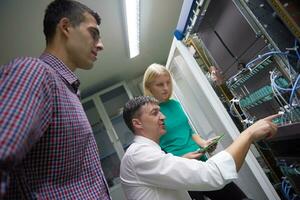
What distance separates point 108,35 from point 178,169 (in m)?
2.71

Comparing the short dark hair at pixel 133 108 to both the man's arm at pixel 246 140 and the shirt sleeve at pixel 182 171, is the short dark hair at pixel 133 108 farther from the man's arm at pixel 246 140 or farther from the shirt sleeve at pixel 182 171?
the man's arm at pixel 246 140

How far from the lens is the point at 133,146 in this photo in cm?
122

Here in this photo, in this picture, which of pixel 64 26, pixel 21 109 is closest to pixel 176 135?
pixel 64 26

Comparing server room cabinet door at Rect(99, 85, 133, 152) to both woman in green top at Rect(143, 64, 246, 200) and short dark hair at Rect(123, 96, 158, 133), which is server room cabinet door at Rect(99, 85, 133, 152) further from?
short dark hair at Rect(123, 96, 158, 133)

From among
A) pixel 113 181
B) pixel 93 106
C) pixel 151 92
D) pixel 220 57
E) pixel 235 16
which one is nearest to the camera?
pixel 235 16

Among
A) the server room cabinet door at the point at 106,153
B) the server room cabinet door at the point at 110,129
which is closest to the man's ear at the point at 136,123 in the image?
the server room cabinet door at the point at 110,129

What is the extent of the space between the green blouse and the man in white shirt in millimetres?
498

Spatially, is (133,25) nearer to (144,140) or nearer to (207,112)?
(207,112)

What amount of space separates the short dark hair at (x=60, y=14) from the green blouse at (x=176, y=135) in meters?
1.00

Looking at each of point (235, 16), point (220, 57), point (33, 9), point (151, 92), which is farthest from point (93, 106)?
point (235, 16)

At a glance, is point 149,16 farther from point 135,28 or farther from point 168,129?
point 168,129

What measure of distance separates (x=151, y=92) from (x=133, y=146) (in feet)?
2.92

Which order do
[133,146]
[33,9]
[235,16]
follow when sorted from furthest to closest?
[33,9]
[235,16]
[133,146]

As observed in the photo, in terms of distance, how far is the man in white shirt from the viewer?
1.00m
